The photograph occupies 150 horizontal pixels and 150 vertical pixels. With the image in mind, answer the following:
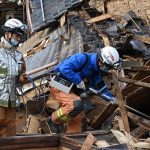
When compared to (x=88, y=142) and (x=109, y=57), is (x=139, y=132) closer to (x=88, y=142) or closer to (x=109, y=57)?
(x=88, y=142)

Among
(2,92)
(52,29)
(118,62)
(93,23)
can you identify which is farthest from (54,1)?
(2,92)

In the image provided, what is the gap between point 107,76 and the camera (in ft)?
34.6

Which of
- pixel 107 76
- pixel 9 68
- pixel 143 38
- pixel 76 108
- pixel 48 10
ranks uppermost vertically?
pixel 9 68

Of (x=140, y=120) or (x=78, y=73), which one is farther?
(x=78, y=73)

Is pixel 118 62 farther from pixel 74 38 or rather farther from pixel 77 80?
pixel 74 38

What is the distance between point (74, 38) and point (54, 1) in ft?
8.98

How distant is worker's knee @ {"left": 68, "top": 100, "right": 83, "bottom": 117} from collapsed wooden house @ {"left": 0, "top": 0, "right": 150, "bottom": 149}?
0.99ft

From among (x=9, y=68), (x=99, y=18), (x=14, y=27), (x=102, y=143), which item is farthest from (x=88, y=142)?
(x=99, y=18)

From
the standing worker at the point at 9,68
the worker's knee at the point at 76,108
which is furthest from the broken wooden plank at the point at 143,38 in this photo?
the standing worker at the point at 9,68

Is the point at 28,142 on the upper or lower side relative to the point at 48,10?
lower

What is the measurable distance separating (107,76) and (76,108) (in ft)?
8.74

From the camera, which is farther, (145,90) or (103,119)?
(103,119)

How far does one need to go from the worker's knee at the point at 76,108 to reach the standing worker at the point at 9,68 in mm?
1104

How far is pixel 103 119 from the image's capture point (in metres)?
7.82
